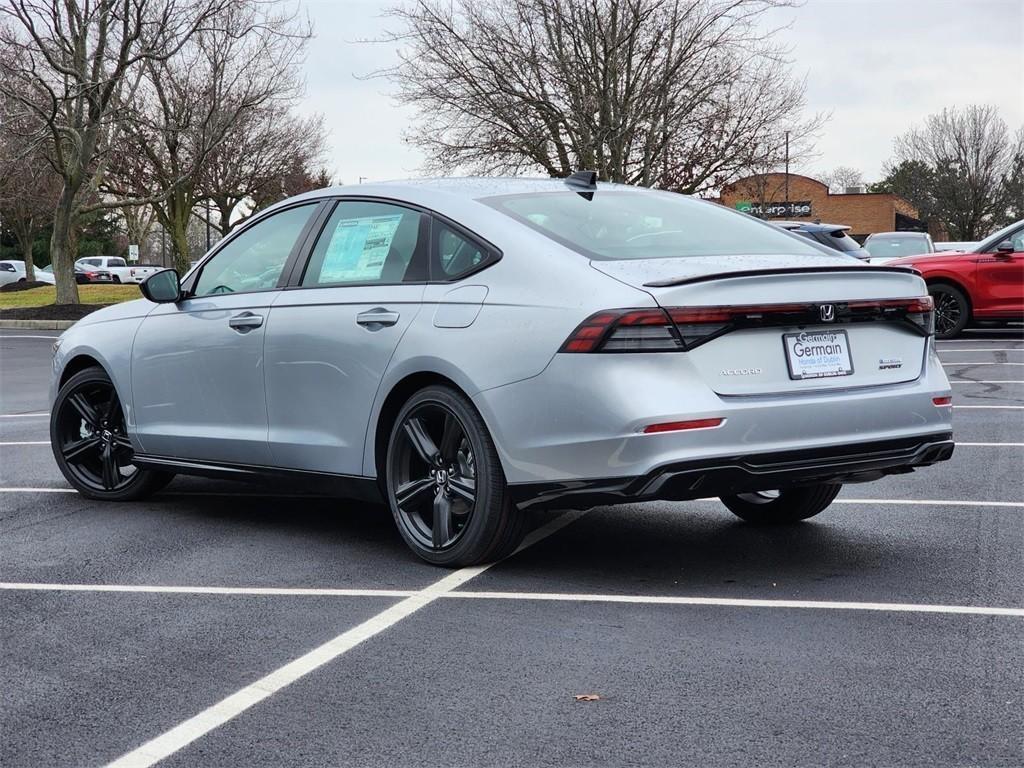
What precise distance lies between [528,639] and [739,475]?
3.27ft

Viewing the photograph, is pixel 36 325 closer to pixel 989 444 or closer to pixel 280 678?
pixel 989 444

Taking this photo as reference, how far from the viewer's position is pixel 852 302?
510cm

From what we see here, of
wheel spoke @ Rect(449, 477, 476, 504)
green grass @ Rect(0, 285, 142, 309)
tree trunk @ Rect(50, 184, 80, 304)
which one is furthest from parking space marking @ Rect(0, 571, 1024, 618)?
green grass @ Rect(0, 285, 142, 309)

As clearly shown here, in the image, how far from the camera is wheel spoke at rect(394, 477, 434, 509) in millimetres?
5477

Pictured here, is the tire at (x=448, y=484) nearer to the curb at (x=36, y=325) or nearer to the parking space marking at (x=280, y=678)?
the parking space marking at (x=280, y=678)

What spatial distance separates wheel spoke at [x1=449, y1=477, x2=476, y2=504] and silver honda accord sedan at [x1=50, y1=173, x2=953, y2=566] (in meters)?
0.01

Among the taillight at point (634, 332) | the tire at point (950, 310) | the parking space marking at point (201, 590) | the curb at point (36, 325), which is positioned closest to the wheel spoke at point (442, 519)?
the parking space marking at point (201, 590)

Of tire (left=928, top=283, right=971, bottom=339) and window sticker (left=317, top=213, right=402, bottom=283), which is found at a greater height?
window sticker (left=317, top=213, right=402, bottom=283)

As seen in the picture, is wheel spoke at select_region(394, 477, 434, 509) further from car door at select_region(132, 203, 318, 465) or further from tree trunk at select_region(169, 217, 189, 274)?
tree trunk at select_region(169, 217, 189, 274)

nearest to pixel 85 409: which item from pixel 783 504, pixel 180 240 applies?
pixel 783 504

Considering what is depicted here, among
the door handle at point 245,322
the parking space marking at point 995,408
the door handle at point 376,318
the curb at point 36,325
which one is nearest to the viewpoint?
the door handle at point 376,318

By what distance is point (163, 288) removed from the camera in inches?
269

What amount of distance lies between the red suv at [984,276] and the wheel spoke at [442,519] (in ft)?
46.4

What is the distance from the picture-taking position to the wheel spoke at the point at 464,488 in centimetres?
529
